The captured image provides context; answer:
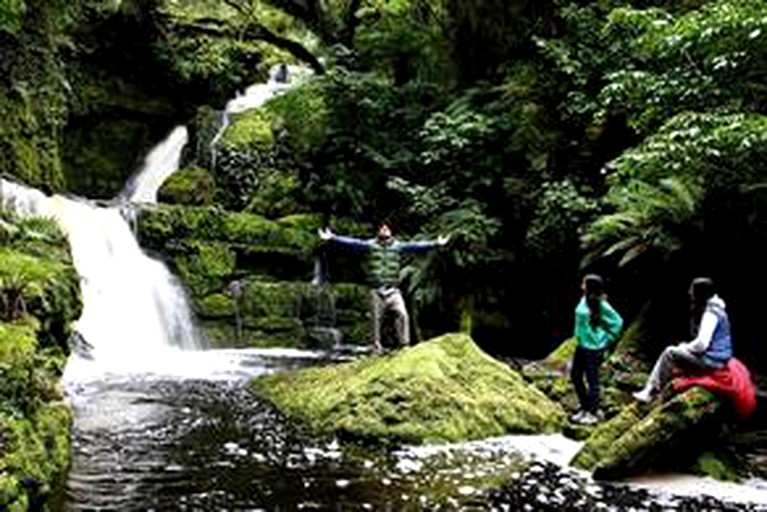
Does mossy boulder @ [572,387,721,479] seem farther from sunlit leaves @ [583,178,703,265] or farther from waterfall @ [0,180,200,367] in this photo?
waterfall @ [0,180,200,367]

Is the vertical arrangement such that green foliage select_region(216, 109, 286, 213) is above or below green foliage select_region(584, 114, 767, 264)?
above

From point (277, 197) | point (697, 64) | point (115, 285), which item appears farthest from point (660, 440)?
point (277, 197)

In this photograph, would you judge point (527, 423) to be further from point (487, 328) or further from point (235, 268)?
point (235, 268)

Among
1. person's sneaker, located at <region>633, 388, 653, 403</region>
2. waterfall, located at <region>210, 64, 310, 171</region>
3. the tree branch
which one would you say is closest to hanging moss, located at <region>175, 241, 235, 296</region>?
waterfall, located at <region>210, 64, 310, 171</region>

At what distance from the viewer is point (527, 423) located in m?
10.9

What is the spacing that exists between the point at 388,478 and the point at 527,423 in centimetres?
283

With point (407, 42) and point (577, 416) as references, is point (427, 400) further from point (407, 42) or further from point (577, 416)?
point (407, 42)

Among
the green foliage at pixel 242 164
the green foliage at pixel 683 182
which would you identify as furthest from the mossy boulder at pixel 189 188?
the green foliage at pixel 683 182

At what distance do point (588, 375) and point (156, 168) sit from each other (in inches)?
790

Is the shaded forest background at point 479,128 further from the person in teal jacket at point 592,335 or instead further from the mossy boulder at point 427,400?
the mossy boulder at point 427,400

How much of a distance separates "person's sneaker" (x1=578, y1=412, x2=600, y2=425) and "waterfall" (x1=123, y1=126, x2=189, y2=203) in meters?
18.6

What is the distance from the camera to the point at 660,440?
28.4 feet

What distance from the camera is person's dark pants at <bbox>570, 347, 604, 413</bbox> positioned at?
11281 mm

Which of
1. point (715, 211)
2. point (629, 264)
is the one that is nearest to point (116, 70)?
point (629, 264)
